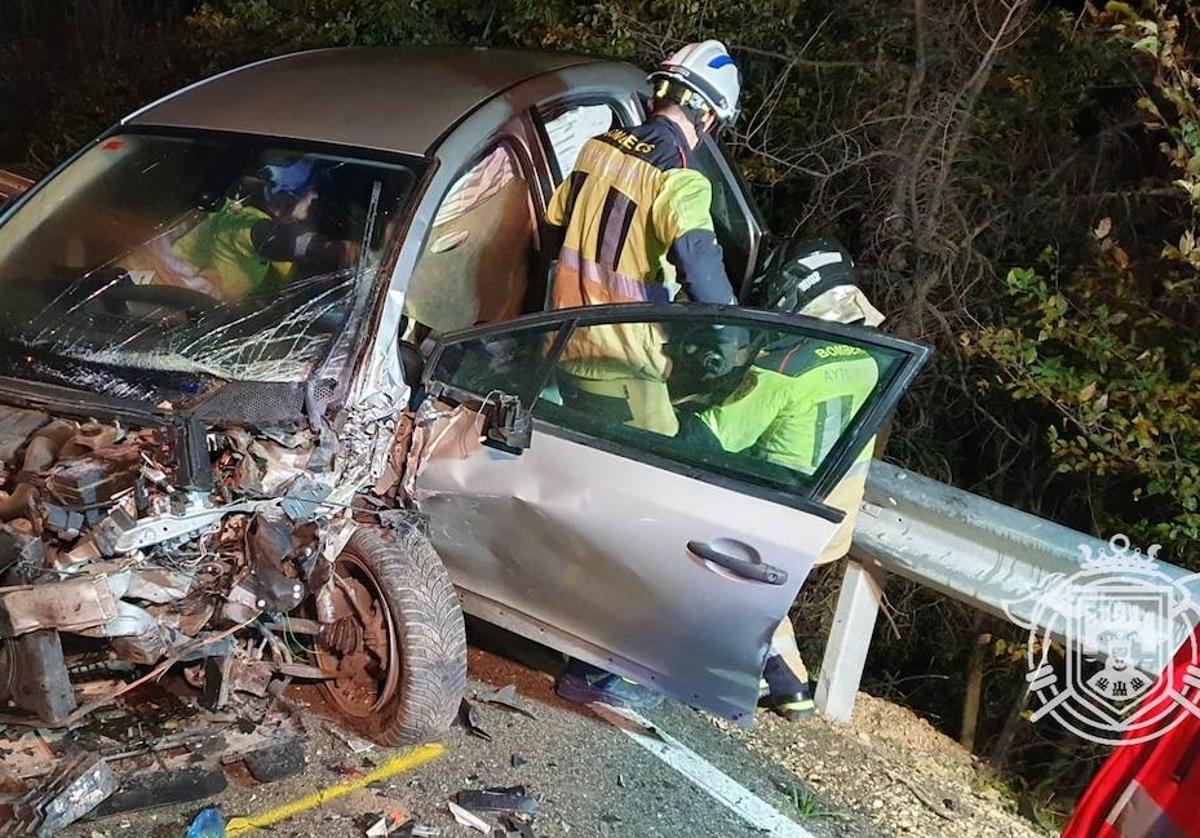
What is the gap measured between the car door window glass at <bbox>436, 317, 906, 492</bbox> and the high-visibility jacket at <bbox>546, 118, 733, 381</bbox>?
1.30 ft

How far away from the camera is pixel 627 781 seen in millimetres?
3297

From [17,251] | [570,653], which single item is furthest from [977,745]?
[17,251]

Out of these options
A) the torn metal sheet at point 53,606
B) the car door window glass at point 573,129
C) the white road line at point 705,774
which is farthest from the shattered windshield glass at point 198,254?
the white road line at point 705,774

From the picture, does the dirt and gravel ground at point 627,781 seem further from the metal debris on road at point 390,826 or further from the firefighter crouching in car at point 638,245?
the firefighter crouching in car at point 638,245

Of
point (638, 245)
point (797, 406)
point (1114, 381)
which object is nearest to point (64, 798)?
point (797, 406)

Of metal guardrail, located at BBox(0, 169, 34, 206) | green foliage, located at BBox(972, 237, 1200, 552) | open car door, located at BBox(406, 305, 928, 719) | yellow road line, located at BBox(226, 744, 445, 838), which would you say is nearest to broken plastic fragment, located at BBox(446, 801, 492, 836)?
yellow road line, located at BBox(226, 744, 445, 838)

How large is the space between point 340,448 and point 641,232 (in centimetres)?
120

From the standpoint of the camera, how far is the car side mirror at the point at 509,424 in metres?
3.03

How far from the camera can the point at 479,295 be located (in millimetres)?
3896

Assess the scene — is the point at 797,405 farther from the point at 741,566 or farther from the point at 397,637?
the point at 397,637

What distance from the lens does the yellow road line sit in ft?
9.33

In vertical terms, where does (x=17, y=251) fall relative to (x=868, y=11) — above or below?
below

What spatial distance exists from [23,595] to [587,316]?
1538 millimetres

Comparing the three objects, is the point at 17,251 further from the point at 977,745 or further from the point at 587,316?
the point at 977,745
